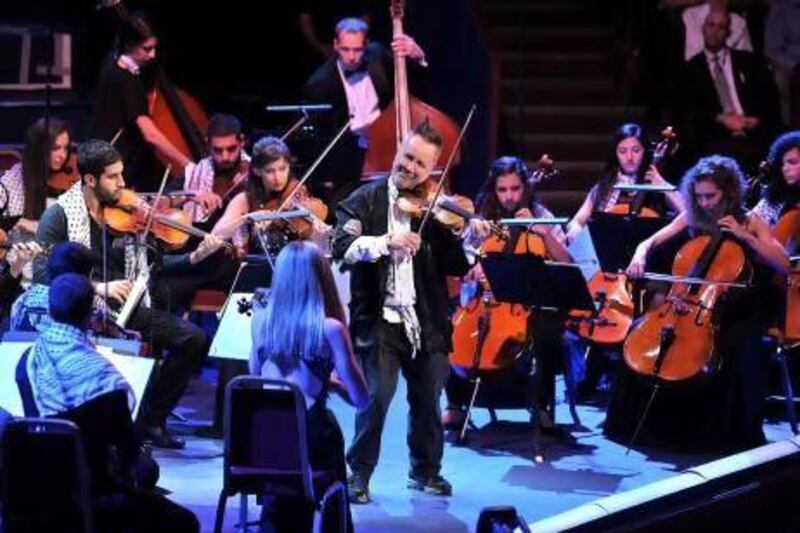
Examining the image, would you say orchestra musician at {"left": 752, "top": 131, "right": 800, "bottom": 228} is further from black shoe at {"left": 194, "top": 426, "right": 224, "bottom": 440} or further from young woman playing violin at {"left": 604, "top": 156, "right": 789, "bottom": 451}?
black shoe at {"left": 194, "top": 426, "right": 224, "bottom": 440}

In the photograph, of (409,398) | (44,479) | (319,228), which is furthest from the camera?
Answer: (319,228)

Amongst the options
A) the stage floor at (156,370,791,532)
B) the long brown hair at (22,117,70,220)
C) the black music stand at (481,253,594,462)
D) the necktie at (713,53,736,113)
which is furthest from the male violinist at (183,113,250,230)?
the necktie at (713,53,736,113)

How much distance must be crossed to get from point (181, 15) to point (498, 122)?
A: 2387 millimetres

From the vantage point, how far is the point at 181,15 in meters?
12.4

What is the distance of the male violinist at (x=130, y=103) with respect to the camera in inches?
417

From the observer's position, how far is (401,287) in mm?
7773

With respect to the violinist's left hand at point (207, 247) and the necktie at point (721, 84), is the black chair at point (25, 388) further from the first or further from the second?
the necktie at point (721, 84)

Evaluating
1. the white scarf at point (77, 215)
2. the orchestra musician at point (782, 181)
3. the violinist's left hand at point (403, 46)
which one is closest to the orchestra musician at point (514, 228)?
the orchestra musician at point (782, 181)

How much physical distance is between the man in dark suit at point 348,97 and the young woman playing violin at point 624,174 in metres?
1.54

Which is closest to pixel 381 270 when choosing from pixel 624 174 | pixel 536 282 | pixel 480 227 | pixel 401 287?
pixel 401 287

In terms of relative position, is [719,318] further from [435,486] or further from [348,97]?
[348,97]

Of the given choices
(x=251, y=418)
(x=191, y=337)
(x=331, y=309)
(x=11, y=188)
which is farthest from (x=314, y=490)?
(x=11, y=188)

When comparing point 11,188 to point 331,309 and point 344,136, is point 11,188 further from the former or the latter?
point 331,309

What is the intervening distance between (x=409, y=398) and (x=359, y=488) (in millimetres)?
474
